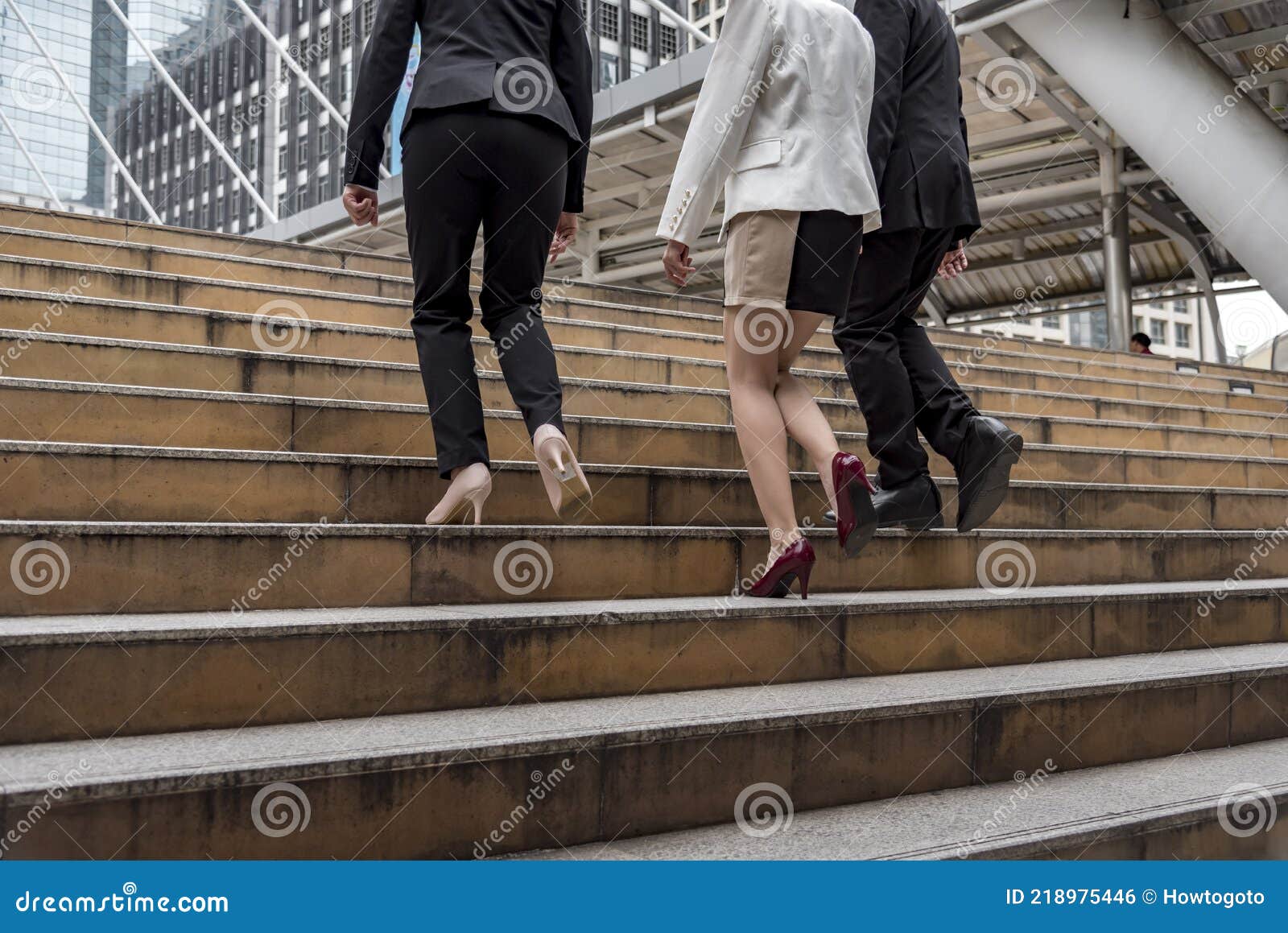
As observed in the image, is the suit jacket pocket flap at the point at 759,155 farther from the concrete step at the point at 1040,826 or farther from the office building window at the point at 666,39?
the office building window at the point at 666,39

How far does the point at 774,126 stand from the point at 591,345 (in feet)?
9.95

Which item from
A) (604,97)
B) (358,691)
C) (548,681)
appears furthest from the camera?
(604,97)

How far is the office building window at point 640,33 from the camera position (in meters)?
25.3

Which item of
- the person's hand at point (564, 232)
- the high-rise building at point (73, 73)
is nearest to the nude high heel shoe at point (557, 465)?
the person's hand at point (564, 232)

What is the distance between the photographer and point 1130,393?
812 centimetres

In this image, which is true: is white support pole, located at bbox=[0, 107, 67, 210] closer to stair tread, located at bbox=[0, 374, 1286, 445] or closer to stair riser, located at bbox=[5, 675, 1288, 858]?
stair tread, located at bbox=[0, 374, 1286, 445]

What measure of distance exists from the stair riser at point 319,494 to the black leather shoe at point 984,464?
1.14 ft

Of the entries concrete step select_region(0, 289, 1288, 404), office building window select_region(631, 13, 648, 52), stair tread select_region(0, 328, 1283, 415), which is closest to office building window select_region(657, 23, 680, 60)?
office building window select_region(631, 13, 648, 52)

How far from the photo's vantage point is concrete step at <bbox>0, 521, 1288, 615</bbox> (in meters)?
2.38

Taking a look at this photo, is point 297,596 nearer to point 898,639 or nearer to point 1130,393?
point 898,639

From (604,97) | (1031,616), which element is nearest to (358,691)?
(1031,616)

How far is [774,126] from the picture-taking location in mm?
3121

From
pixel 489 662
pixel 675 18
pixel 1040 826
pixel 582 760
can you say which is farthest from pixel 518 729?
pixel 675 18

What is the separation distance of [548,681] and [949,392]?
6.40ft
